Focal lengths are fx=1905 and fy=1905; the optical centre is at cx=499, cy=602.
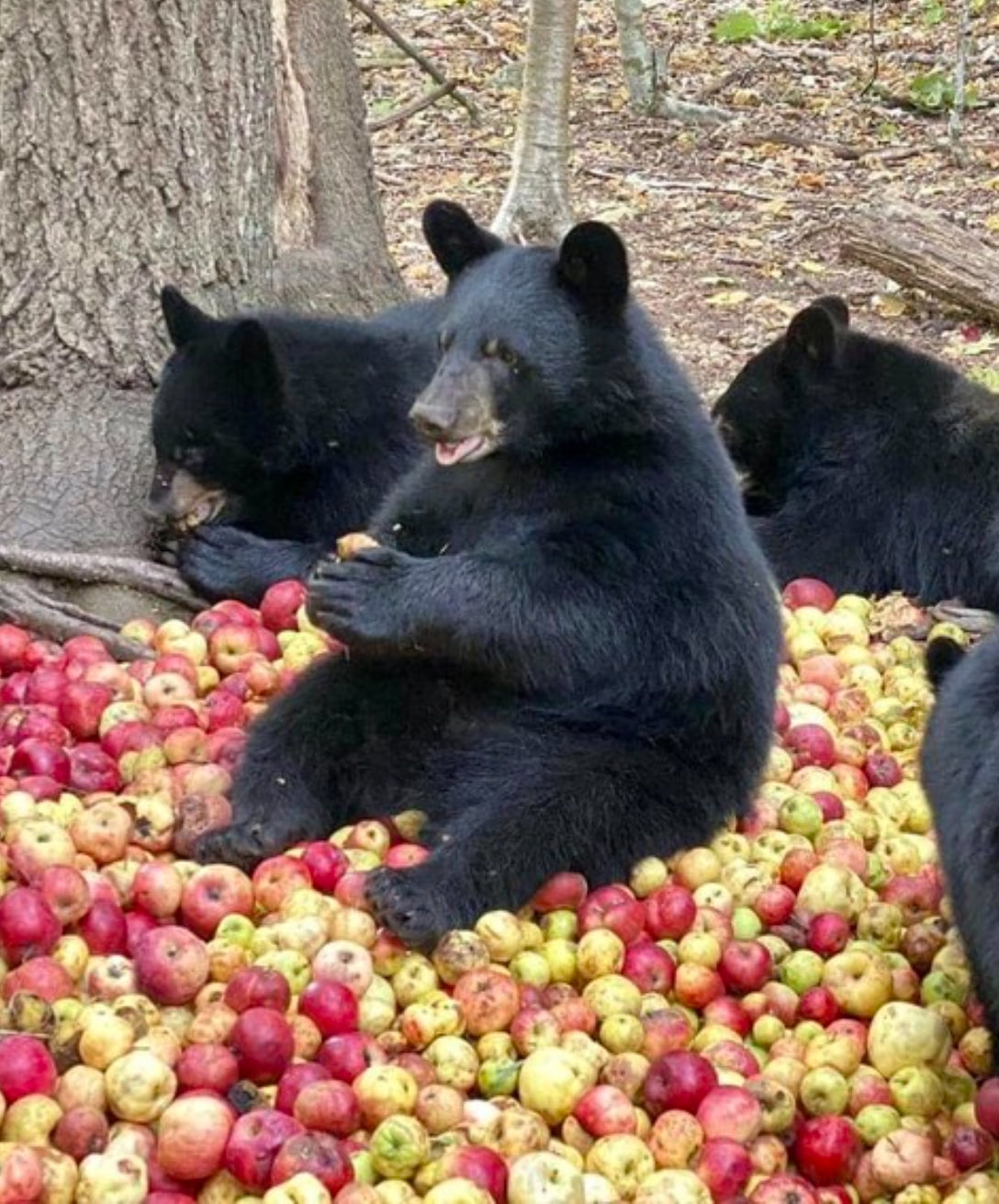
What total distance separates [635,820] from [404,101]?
481 inches

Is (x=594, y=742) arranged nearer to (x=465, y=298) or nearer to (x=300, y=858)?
(x=300, y=858)

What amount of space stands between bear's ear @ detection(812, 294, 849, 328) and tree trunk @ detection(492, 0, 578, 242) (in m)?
2.73

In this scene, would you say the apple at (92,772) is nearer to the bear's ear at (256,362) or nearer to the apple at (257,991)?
the apple at (257,991)

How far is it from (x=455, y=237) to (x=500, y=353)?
491 mm

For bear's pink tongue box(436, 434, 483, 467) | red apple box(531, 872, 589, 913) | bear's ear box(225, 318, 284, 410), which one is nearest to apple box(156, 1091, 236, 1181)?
red apple box(531, 872, 589, 913)

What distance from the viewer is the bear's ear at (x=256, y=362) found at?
19.6ft

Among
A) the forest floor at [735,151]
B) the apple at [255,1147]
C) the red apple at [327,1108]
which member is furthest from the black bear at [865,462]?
the apple at [255,1147]

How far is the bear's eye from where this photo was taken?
4.69m

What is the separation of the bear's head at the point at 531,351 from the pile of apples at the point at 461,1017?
3.16 feet

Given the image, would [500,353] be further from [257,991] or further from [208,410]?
[257,991]

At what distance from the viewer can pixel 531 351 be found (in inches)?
184

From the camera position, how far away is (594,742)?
4.39 meters

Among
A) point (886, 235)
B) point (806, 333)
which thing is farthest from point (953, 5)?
point (806, 333)

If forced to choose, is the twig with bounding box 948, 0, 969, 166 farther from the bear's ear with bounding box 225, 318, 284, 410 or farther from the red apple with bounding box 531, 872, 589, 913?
the red apple with bounding box 531, 872, 589, 913
